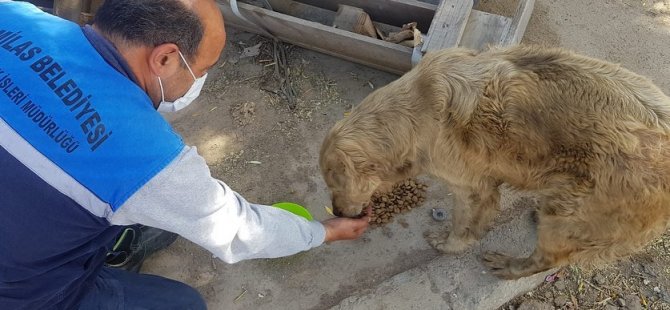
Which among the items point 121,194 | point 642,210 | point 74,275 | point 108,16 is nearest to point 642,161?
point 642,210

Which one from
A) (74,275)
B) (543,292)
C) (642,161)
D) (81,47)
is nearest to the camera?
(81,47)

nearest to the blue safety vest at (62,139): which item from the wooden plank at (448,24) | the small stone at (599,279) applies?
the wooden plank at (448,24)

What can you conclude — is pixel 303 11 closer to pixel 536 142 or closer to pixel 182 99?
pixel 182 99

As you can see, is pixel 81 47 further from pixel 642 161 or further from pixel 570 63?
pixel 642 161

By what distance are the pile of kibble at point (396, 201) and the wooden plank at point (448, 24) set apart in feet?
3.63

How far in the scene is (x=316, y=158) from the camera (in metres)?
4.41

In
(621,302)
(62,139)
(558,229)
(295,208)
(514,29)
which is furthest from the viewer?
(514,29)

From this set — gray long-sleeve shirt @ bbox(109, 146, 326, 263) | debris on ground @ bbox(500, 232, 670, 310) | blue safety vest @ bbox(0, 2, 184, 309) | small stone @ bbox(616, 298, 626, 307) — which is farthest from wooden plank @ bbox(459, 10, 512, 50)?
blue safety vest @ bbox(0, 2, 184, 309)

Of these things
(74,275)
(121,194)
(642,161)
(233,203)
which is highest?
(642,161)

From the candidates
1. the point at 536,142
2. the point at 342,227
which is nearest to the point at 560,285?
the point at 536,142

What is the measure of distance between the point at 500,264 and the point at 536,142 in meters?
1.27

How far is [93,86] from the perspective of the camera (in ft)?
6.93

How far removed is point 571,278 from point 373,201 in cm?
157

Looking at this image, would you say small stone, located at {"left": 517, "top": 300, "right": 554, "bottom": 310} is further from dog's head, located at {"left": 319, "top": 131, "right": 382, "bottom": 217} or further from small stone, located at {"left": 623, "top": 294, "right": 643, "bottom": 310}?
dog's head, located at {"left": 319, "top": 131, "right": 382, "bottom": 217}
